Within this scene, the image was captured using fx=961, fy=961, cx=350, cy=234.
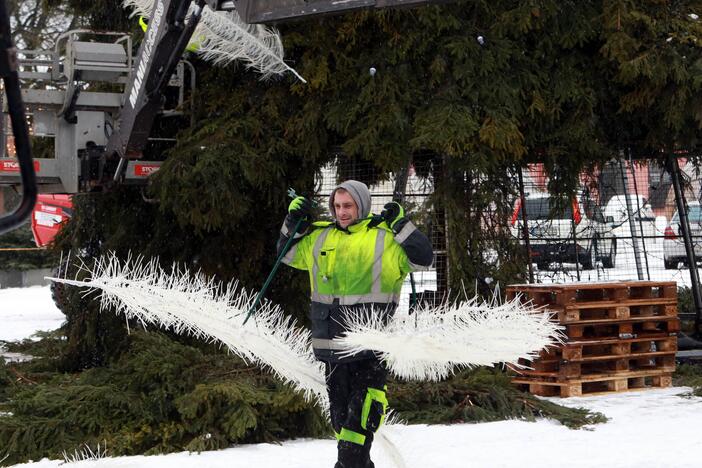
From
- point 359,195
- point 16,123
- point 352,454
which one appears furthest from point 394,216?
point 16,123

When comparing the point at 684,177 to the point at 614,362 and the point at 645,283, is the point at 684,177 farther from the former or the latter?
the point at 614,362

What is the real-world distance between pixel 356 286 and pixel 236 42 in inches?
179

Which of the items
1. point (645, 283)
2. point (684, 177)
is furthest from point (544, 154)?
point (684, 177)

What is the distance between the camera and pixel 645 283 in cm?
995

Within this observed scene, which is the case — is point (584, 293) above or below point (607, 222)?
below

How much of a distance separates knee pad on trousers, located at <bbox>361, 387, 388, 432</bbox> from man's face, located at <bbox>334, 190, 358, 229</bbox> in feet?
3.37

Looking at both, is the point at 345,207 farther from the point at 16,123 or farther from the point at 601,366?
the point at 601,366

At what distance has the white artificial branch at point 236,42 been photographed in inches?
359

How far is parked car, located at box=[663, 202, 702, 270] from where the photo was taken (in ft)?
40.4

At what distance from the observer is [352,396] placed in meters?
5.77

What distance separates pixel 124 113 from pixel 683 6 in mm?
5770

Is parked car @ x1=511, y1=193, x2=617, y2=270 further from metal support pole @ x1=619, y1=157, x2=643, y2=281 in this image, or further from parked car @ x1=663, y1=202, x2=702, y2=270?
parked car @ x1=663, y1=202, x2=702, y2=270

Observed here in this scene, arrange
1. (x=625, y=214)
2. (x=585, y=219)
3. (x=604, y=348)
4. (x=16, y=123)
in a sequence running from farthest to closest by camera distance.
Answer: (x=625, y=214) → (x=585, y=219) → (x=604, y=348) → (x=16, y=123)

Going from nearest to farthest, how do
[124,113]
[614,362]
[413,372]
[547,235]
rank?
[413,372], [124,113], [614,362], [547,235]
